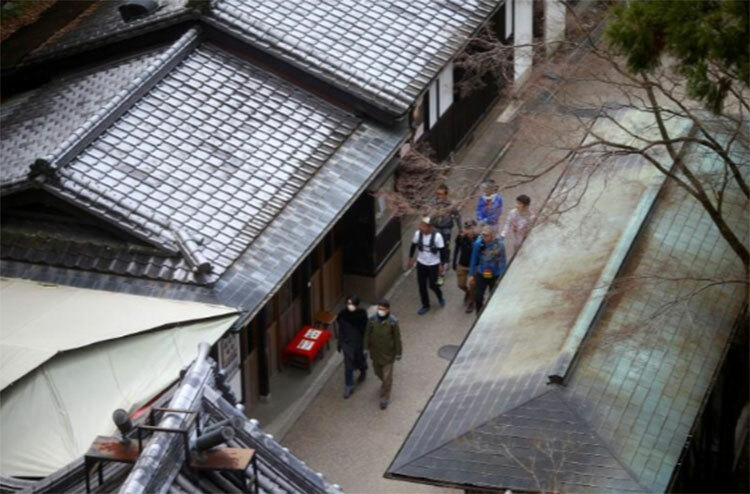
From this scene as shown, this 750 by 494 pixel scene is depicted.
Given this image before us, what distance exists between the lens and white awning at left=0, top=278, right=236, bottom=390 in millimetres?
18875

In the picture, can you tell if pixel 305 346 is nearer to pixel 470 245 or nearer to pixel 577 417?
pixel 470 245

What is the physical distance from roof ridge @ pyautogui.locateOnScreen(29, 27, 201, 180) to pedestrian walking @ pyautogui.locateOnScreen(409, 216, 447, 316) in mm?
4808

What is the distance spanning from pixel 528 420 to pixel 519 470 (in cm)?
87

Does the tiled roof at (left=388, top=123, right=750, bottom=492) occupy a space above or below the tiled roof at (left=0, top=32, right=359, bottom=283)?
below

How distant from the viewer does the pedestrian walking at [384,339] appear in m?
22.0

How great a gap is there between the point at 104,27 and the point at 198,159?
15.4ft

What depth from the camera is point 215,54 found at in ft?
79.8

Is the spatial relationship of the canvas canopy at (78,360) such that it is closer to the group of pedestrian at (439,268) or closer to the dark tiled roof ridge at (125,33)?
the group of pedestrian at (439,268)

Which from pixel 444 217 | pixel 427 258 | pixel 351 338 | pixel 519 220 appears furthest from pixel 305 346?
pixel 519 220

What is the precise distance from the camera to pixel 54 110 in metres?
23.8

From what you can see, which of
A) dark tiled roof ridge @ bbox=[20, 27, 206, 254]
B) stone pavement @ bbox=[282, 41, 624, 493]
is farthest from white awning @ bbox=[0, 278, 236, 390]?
stone pavement @ bbox=[282, 41, 624, 493]

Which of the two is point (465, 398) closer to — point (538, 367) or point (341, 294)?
point (538, 367)

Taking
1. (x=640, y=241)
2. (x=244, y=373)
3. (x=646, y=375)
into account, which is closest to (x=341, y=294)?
(x=244, y=373)

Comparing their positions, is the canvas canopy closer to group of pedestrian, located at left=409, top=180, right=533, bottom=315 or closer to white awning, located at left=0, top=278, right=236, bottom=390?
white awning, located at left=0, top=278, right=236, bottom=390
